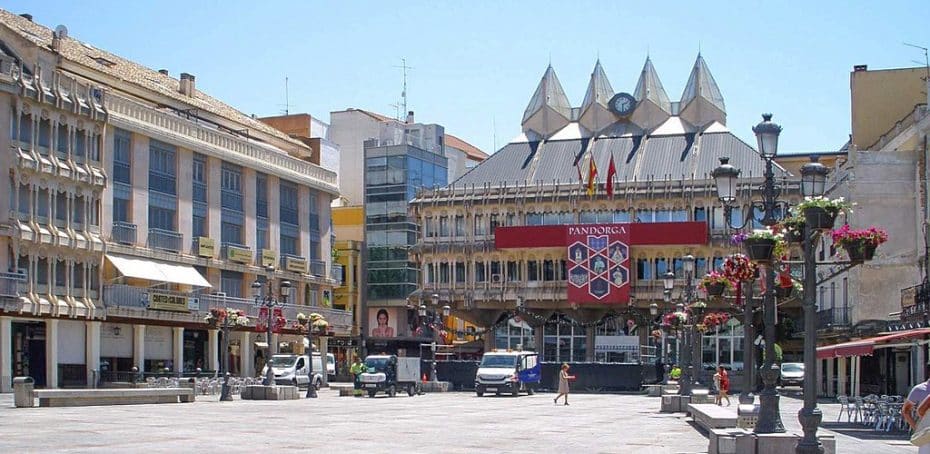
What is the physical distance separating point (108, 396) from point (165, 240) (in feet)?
86.9

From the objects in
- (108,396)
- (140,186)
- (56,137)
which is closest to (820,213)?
(108,396)

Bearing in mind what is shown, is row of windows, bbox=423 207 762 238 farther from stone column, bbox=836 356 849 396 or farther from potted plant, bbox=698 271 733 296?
potted plant, bbox=698 271 733 296

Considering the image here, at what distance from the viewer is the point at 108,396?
39.0 m

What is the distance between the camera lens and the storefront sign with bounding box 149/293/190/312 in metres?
62.8

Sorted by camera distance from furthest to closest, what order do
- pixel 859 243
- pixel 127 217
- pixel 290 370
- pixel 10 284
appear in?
pixel 127 217, pixel 290 370, pixel 10 284, pixel 859 243

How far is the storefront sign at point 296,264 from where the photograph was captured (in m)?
76.3

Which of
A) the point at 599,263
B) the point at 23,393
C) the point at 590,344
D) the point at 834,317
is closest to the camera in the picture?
the point at 23,393

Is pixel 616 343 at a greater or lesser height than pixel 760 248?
lesser

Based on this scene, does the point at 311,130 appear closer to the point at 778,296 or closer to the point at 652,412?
the point at 652,412

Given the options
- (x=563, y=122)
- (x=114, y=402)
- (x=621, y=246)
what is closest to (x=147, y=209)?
(x=114, y=402)

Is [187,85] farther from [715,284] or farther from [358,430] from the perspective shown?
[715,284]

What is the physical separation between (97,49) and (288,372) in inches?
860

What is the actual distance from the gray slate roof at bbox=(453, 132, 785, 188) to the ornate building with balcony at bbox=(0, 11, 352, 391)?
15.9m

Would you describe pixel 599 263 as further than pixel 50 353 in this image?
Yes
